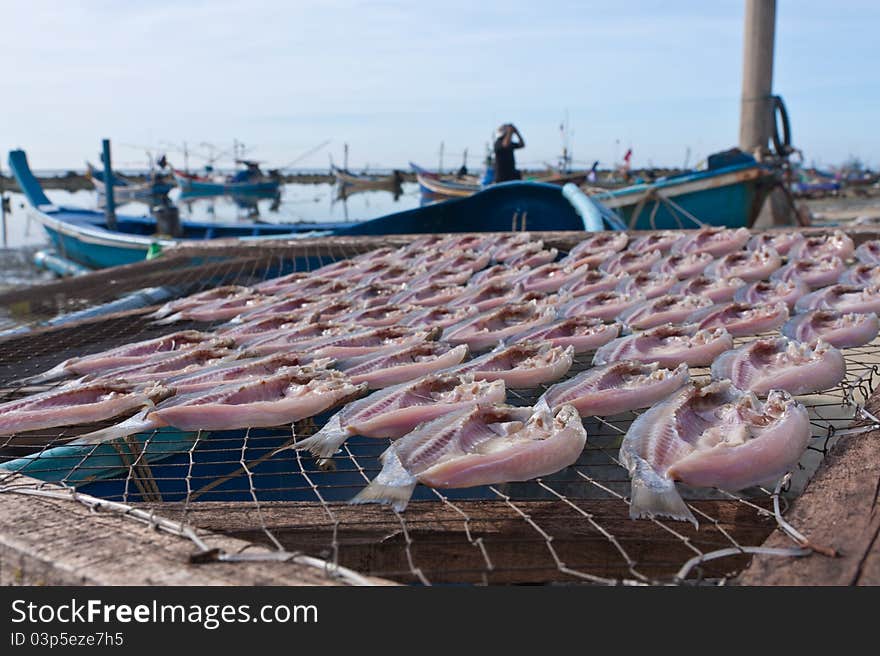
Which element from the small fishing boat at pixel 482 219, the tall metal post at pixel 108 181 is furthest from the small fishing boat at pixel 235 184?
the small fishing boat at pixel 482 219

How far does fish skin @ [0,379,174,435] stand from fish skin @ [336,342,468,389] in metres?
1.13

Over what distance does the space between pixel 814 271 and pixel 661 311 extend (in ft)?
7.02

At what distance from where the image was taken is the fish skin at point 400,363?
14.2 feet

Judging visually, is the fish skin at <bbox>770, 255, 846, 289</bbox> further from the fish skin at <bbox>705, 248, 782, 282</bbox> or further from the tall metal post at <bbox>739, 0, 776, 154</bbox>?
the tall metal post at <bbox>739, 0, 776, 154</bbox>

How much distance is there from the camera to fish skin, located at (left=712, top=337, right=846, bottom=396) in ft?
12.6

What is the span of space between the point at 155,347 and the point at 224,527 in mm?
2757

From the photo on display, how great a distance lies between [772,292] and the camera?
19.3ft

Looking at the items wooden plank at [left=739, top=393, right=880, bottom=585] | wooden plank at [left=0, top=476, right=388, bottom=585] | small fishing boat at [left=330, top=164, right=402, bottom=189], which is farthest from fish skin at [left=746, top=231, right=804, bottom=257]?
small fishing boat at [left=330, top=164, right=402, bottom=189]

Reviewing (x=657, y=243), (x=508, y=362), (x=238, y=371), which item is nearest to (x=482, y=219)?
(x=657, y=243)

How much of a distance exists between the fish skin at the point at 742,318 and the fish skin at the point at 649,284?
0.84 m

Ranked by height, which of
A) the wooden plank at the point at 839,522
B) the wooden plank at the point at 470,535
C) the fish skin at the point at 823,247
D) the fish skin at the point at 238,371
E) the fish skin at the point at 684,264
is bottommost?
the wooden plank at the point at 470,535

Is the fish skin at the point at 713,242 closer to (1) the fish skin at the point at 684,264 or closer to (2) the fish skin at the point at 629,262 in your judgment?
(1) the fish skin at the point at 684,264

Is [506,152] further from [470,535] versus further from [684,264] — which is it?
[470,535]

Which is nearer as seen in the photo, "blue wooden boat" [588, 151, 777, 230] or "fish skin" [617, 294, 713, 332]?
"fish skin" [617, 294, 713, 332]
